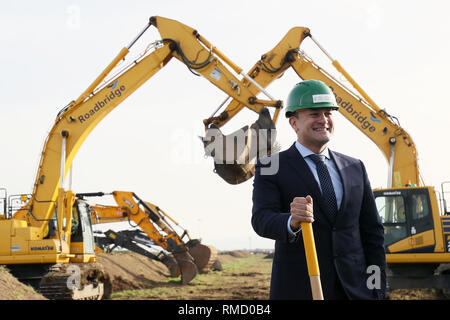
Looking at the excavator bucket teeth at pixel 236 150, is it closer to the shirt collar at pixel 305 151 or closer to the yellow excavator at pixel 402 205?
the yellow excavator at pixel 402 205

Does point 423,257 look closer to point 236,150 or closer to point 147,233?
point 236,150

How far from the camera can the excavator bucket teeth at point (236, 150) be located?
10.3 m

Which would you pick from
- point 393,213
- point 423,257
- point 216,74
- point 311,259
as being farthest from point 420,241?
point 311,259

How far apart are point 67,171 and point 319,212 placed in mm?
11219

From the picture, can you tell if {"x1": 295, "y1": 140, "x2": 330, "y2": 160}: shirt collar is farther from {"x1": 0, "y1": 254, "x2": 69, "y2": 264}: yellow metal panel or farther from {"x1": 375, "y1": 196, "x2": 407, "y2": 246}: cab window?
{"x1": 0, "y1": 254, "x2": 69, "y2": 264}: yellow metal panel

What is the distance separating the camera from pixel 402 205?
11898 millimetres

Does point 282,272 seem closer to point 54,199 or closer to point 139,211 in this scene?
point 54,199

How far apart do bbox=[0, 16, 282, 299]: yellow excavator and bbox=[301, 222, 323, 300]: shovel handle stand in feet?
30.6

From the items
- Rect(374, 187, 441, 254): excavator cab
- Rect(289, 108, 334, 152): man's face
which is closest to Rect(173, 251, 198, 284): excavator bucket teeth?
Rect(374, 187, 441, 254): excavator cab

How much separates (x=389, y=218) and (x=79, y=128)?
7317 millimetres

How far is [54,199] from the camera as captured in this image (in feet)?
42.8

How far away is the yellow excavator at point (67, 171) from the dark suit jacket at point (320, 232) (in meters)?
8.89

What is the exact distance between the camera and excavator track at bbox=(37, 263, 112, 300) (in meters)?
12.3
